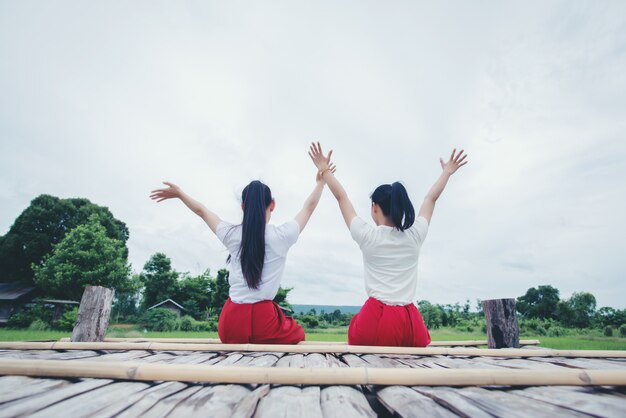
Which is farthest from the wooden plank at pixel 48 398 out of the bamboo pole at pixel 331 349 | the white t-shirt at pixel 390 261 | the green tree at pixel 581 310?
the green tree at pixel 581 310

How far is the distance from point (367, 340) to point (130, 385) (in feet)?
6.23

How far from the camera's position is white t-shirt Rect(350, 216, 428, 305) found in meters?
2.69

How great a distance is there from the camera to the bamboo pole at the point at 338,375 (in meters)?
1.24

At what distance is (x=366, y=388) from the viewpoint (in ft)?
4.29

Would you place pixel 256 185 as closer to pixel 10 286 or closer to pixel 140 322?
pixel 140 322

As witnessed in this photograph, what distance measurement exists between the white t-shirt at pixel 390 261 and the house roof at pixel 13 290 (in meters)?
29.1

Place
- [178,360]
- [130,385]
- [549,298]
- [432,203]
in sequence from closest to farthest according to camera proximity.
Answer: [130,385], [178,360], [432,203], [549,298]

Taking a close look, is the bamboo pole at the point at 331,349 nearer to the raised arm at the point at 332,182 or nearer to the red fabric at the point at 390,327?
the red fabric at the point at 390,327

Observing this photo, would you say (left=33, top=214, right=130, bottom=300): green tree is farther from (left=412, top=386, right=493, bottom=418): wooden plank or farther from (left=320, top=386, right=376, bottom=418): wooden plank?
(left=412, top=386, right=493, bottom=418): wooden plank

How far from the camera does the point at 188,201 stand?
318 cm

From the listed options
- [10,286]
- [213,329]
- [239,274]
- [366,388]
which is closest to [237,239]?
[239,274]

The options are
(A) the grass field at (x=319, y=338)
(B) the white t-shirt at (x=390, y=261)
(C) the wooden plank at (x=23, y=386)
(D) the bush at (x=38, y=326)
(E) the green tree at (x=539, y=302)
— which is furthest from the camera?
(E) the green tree at (x=539, y=302)

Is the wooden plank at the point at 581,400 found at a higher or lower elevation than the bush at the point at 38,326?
higher

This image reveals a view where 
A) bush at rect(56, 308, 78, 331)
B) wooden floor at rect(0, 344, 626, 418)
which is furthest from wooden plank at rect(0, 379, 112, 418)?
bush at rect(56, 308, 78, 331)
